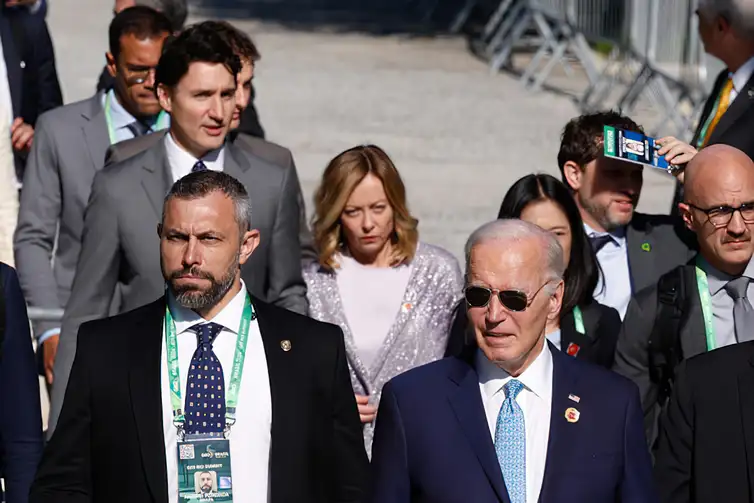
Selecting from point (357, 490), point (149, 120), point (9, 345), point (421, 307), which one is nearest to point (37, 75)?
point (149, 120)

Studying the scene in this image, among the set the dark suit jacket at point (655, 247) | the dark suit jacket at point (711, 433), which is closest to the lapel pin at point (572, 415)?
the dark suit jacket at point (711, 433)

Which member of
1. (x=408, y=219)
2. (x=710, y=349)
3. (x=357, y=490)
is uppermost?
(x=408, y=219)

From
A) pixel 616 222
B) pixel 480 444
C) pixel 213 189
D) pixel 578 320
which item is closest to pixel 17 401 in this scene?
pixel 213 189

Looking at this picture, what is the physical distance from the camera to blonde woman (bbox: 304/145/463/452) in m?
5.86

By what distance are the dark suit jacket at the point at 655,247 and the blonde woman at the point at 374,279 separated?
685 millimetres

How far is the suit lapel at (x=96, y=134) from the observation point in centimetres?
655

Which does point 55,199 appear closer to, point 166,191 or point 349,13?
point 166,191

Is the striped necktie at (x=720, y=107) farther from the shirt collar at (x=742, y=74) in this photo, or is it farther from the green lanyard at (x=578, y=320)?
the green lanyard at (x=578, y=320)

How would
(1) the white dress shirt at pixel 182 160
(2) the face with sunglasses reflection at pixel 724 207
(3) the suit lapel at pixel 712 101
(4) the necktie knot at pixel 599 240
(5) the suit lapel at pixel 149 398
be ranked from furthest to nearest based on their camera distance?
(3) the suit lapel at pixel 712 101, (4) the necktie knot at pixel 599 240, (1) the white dress shirt at pixel 182 160, (2) the face with sunglasses reflection at pixel 724 207, (5) the suit lapel at pixel 149 398

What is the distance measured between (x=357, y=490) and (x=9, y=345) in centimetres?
112

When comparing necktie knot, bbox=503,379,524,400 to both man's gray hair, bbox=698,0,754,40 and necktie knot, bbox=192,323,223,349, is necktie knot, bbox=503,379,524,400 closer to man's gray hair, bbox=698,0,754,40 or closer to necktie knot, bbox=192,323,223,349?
necktie knot, bbox=192,323,223,349

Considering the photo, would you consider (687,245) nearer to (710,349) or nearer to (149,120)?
(710,349)

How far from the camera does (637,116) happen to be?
15.7 metres

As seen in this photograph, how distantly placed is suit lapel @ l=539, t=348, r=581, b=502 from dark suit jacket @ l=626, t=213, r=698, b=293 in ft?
5.29
